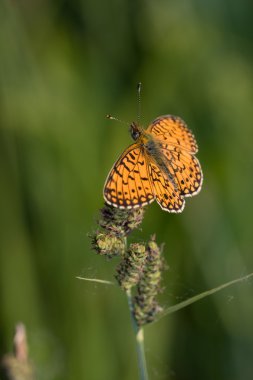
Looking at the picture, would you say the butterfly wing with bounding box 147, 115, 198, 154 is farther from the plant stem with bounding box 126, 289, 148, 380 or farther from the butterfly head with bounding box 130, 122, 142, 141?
the plant stem with bounding box 126, 289, 148, 380

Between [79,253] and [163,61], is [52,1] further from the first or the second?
[79,253]

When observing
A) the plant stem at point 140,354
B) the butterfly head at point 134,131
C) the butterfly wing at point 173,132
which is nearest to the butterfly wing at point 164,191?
the butterfly head at point 134,131

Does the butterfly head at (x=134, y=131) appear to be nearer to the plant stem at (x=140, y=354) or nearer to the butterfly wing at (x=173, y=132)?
the butterfly wing at (x=173, y=132)

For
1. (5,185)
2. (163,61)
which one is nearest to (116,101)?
(163,61)

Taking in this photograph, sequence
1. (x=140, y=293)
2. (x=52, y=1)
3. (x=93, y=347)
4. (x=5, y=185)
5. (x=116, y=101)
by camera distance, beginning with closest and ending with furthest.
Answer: (x=140, y=293)
(x=93, y=347)
(x=5, y=185)
(x=116, y=101)
(x=52, y=1)

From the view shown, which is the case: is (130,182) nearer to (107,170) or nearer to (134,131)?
(134,131)

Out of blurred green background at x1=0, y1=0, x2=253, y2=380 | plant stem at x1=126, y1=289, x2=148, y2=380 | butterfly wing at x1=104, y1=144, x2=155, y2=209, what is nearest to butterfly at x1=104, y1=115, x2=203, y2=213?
butterfly wing at x1=104, y1=144, x2=155, y2=209

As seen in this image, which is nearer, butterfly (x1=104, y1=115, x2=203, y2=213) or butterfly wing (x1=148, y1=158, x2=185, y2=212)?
butterfly (x1=104, y1=115, x2=203, y2=213)
